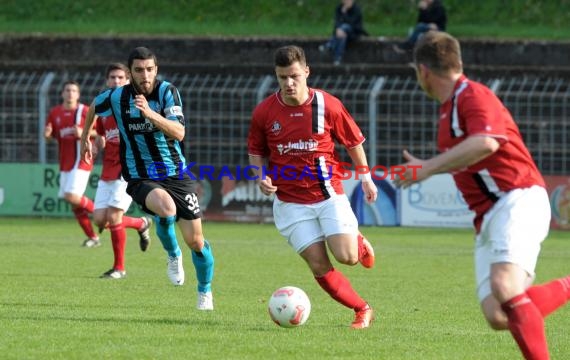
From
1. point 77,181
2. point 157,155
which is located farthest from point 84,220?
point 157,155

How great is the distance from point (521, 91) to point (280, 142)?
40.5 feet

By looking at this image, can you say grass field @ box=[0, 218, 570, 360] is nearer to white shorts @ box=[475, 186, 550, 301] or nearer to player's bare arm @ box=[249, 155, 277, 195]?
player's bare arm @ box=[249, 155, 277, 195]

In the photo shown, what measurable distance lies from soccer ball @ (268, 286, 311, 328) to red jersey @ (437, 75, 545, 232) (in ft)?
7.22

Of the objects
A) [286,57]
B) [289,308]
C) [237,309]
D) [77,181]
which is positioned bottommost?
[77,181]

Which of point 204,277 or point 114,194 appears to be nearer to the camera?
→ point 204,277

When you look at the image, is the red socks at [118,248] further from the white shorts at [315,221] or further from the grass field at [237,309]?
the white shorts at [315,221]

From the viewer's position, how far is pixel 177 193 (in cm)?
1004

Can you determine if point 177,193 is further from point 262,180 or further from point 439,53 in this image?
point 439,53

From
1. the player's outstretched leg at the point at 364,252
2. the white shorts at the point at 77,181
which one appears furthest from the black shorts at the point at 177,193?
the white shorts at the point at 77,181

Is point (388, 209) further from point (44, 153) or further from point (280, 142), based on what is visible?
point (280, 142)

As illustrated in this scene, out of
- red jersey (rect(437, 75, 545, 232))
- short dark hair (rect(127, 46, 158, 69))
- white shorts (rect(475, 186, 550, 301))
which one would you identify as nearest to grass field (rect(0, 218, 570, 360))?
white shorts (rect(475, 186, 550, 301))

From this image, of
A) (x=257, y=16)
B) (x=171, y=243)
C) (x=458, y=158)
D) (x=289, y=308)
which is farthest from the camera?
(x=257, y=16)

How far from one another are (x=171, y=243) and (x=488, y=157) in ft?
15.6

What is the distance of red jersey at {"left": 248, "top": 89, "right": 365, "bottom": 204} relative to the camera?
898 centimetres
